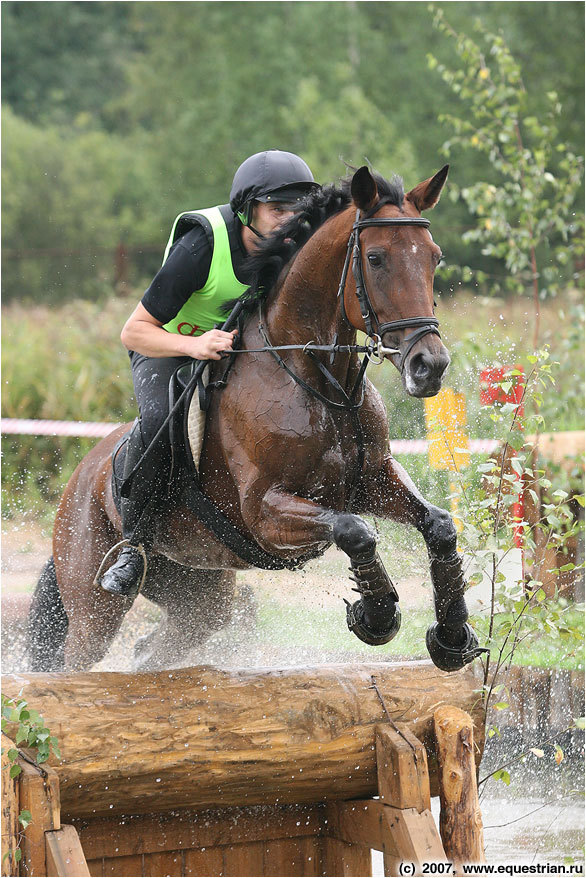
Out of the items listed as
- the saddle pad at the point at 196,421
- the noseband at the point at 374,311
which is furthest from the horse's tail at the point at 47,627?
the noseband at the point at 374,311

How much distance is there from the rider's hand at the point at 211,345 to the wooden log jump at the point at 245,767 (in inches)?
41.4

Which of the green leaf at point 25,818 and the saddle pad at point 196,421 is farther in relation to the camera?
the saddle pad at point 196,421

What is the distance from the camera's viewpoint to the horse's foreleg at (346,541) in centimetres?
302

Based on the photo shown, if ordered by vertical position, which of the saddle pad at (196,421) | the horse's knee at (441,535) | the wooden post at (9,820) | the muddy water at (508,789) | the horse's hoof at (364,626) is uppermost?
the saddle pad at (196,421)

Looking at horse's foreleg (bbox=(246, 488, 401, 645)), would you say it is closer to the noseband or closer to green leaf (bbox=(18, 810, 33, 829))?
the noseband

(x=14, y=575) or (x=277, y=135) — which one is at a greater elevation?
(x=277, y=135)

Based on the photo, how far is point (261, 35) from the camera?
16.4 meters

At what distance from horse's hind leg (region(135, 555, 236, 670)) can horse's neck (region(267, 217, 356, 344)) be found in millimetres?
1261

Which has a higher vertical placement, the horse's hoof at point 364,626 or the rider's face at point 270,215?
the rider's face at point 270,215

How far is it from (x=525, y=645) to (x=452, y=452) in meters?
0.94

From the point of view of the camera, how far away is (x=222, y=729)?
3.33 metres

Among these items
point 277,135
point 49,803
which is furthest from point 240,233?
point 277,135

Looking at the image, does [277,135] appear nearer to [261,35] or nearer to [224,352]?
[261,35]

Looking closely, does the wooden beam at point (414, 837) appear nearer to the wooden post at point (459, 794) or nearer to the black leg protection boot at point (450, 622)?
the wooden post at point (459, 794)
